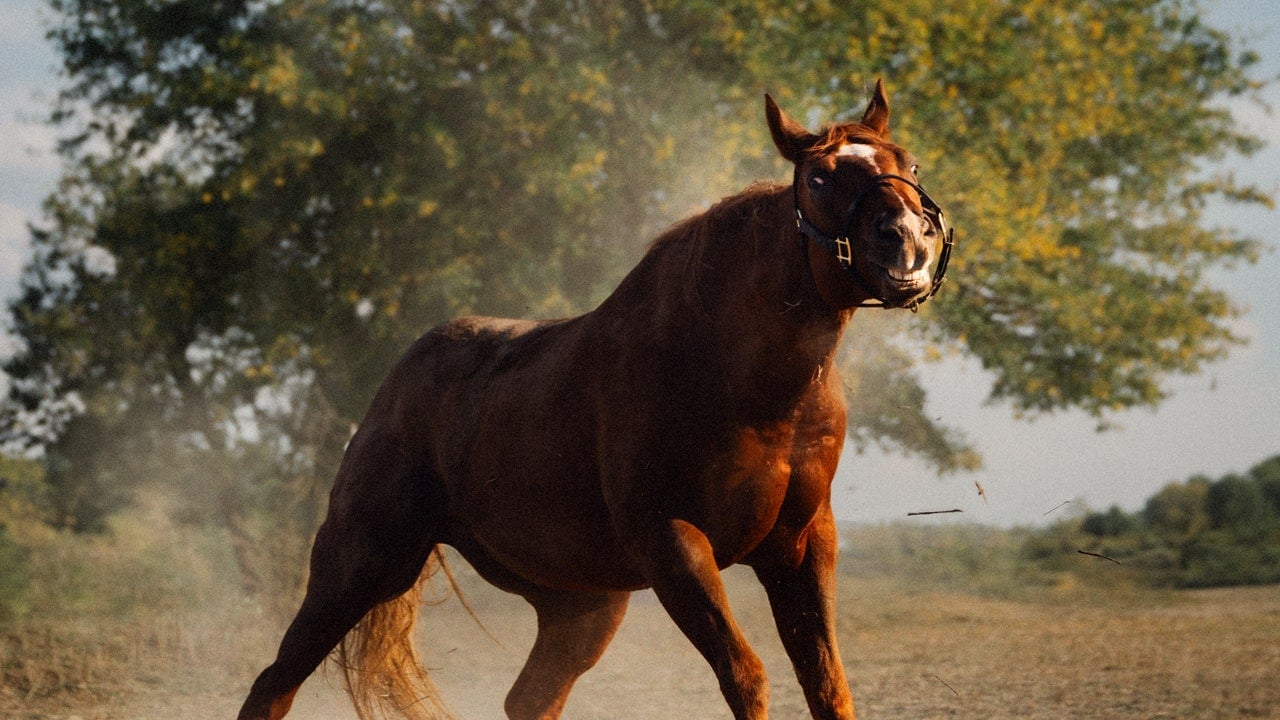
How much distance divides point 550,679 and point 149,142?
13088mm

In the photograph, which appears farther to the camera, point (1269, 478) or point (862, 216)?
point (1269, 478)

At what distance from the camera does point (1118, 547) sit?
19172mm

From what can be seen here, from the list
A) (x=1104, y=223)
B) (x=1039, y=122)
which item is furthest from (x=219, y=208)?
(x=1104, y=223)

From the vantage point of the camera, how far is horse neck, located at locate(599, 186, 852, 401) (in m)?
3.69

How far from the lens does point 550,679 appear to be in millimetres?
5176

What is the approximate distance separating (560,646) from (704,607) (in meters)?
1.74

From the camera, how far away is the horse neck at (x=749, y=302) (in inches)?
145

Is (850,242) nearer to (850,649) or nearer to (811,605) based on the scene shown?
(811,605)

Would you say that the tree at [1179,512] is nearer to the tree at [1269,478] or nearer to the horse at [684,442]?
the tree at [1269,478]

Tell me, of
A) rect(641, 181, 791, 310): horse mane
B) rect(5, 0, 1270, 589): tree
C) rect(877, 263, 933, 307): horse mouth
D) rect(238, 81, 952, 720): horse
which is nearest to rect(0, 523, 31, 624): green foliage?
rect(5, 0, 1270, 589): tree

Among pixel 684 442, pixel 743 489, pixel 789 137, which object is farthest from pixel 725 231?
pixel 743 489

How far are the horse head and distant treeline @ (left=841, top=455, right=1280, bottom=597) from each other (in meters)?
14.8

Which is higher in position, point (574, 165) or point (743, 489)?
point (574, 165)

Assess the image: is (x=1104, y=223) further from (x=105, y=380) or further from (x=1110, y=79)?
(x=105, y=380)
